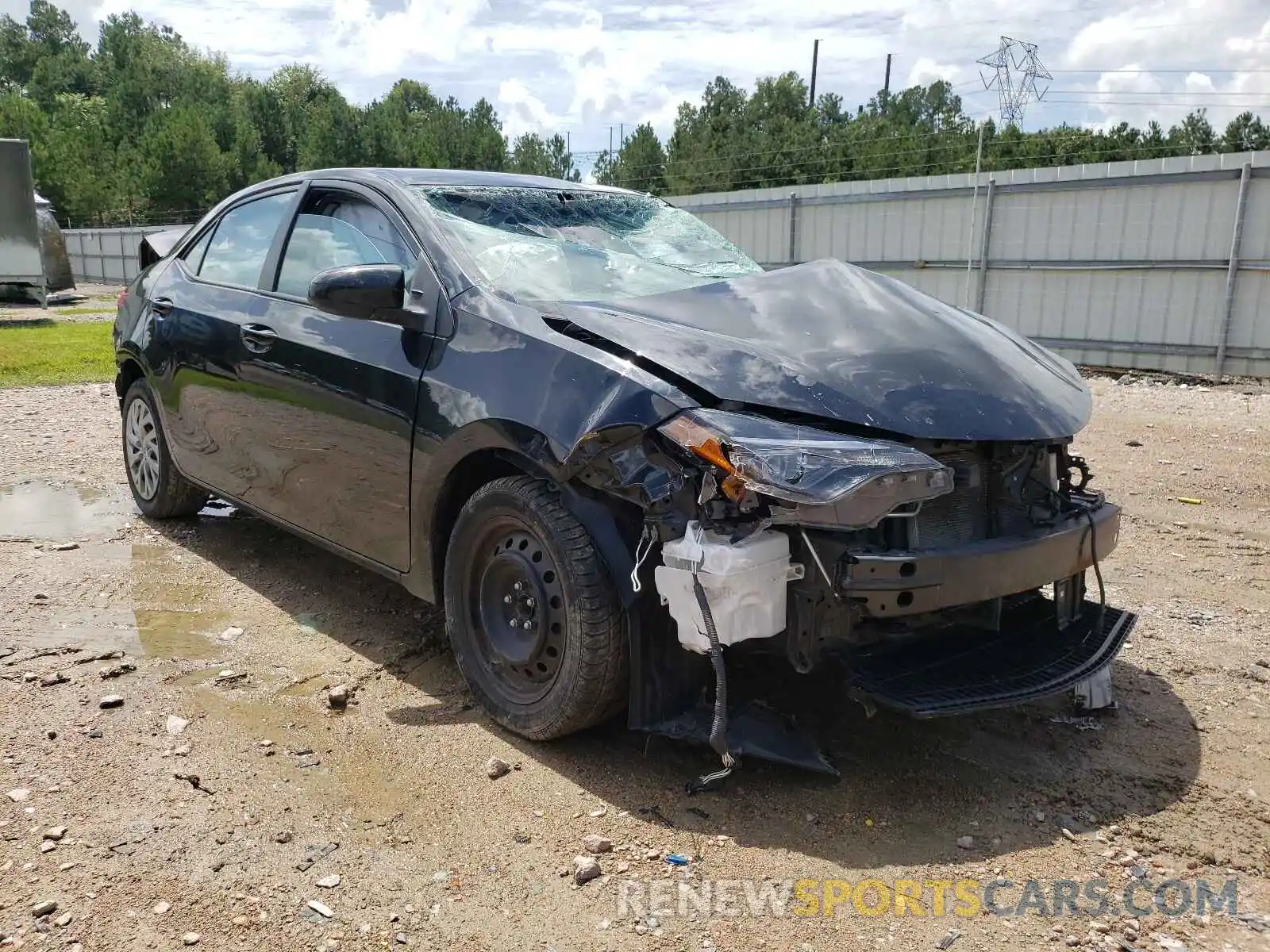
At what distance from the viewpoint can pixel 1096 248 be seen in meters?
13.4

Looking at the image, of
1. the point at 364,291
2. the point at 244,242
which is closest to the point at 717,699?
the point at 364,291

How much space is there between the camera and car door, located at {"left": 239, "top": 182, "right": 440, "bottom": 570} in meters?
3.59

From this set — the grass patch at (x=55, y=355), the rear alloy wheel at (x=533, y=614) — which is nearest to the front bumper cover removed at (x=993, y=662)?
the rear alloy wheel at (x=533, y=614)

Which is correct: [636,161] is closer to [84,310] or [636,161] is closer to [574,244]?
[84,310]

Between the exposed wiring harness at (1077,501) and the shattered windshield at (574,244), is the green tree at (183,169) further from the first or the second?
the exposed wiring harness at (1077,501)

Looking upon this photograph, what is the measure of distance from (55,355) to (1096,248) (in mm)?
13737

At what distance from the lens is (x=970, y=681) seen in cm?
293

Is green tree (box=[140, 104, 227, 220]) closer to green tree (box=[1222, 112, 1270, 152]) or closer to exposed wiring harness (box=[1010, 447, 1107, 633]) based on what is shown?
green tree (box=[1222, 112, 1270, 152])

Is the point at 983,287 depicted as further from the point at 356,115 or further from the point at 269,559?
the point at 356,115

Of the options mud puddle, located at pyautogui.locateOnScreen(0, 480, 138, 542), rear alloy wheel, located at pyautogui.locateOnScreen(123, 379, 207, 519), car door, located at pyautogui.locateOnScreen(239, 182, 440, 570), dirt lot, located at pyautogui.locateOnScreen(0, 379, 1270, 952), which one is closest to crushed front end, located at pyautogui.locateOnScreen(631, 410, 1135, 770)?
dirt lot, located at pyautogui.locateOnScreen(0, 379, 1270, 952)

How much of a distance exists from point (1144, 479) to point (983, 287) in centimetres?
822

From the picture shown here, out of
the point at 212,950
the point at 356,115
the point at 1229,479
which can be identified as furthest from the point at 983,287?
the point at 356,115

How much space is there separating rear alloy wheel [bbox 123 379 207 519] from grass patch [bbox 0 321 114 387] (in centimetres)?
671

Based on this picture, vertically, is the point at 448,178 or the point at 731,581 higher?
the point at 448,178
